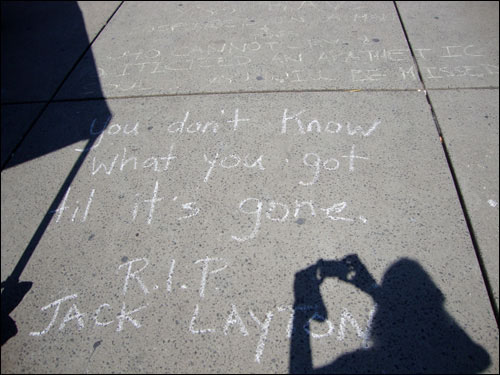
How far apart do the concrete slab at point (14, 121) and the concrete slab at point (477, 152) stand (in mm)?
3911

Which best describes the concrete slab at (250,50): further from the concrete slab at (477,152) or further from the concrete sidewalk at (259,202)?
the concrete slab at (477,152)

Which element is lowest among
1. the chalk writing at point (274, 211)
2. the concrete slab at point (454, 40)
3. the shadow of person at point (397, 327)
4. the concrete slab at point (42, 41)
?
the shadow of person at point (397, 327)

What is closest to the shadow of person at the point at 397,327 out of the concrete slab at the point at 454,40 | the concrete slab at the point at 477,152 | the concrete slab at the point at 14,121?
the concrete slab at the point at 477,152

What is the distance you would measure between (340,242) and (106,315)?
1537 mm

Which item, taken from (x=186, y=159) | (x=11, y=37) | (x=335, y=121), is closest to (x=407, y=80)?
(x=335, y=121)

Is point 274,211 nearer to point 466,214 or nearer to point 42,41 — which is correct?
point 466,214

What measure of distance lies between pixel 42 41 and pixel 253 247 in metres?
4.47

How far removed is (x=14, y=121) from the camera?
11.5 feet

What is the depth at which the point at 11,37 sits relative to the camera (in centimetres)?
488

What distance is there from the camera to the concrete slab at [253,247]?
188cm

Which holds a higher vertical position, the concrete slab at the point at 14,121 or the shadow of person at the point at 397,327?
the concrete slab at the point at 14,121

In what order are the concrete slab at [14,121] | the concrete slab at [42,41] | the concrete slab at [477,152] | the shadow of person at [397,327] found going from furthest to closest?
the concrete slab at [42,41]
the concrete slab at [14,121]
the concrete slab at [477,152]
the shadow of person at [397,327]

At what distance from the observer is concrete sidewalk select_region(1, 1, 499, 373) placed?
6.29ft

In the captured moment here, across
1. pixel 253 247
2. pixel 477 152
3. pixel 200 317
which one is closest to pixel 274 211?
pixel 253 247
